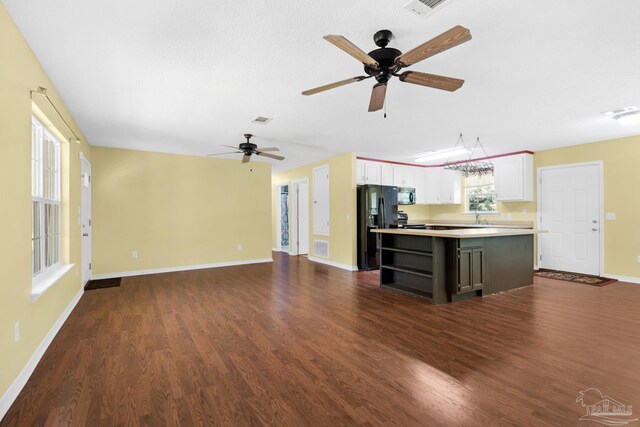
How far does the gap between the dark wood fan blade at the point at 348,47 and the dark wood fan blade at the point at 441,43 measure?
24cm

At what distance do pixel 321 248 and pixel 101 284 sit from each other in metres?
4.26

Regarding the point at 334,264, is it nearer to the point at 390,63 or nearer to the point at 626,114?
the point at 390,63

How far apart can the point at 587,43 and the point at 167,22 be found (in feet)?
10.2

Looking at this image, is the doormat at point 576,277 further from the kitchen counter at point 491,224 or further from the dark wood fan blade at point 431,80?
the dark wood fan blade at point 431,80

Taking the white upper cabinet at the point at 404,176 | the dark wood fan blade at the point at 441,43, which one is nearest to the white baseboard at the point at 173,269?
the white upper cabinet at the point at 404,176

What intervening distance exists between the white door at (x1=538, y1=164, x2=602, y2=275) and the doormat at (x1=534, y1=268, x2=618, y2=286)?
22cm

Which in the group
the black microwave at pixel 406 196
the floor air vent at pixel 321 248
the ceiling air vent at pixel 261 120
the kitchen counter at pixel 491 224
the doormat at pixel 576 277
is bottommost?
the doormat at pixel 576 277

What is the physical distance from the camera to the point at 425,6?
191cm

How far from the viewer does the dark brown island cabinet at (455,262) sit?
396 centimetres

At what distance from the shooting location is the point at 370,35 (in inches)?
88.5

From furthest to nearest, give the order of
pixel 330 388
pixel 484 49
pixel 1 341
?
1. pixel 484 49
2. pixel 330 388
3. pixel 1 341

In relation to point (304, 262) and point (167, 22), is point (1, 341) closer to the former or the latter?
point (167, 22)

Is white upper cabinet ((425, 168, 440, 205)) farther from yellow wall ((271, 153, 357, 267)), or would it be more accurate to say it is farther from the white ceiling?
the white ceiling

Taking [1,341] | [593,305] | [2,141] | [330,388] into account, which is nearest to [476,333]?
[330,388]
